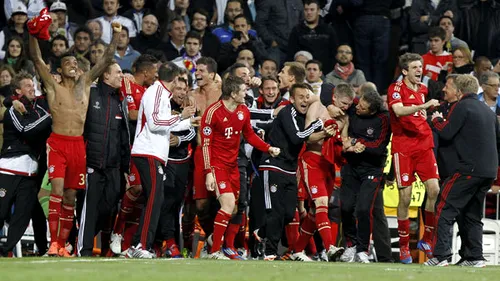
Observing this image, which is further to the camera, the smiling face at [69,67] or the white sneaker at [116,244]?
the white sneaker at [116,244]

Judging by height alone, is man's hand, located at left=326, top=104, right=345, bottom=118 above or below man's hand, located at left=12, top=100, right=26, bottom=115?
below

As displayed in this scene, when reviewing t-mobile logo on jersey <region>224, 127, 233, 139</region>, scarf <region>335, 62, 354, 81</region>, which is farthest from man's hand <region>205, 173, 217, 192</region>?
scarf <region>335, 62, 354, 81</region>

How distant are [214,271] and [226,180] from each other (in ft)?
10.1

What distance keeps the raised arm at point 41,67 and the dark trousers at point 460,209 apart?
4.98 meters

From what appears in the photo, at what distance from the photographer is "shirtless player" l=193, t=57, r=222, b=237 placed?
17.1 metres

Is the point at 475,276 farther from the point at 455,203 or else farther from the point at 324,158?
the point at 324,158

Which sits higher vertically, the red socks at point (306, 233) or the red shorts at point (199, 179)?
the red shorts at point (199, 179)

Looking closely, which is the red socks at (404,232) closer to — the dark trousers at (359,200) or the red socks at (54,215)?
the dark trousers at (359,200)

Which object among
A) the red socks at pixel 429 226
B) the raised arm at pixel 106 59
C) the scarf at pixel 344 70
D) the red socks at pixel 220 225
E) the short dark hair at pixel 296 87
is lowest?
the red socks at pixel 429 226

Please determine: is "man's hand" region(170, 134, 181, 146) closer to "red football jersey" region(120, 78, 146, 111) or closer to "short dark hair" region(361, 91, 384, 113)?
"red football jersey" region(120, 78, 146, 111)

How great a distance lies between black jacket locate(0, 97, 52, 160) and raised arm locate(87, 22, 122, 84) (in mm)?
783

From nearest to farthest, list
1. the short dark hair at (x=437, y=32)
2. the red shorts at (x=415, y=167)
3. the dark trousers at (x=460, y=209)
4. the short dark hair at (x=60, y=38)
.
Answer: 1. the dark trousers at (x=460, y=209)
2. the red shorts at (x=415, y=167)
3. the short dark hair at (x=60, y=38)
4. the short dark hair at (x=437, y=32)

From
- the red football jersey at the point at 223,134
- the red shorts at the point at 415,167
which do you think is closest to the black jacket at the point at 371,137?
the red shorts at the point at 415,167

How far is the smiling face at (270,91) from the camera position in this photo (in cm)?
1777
